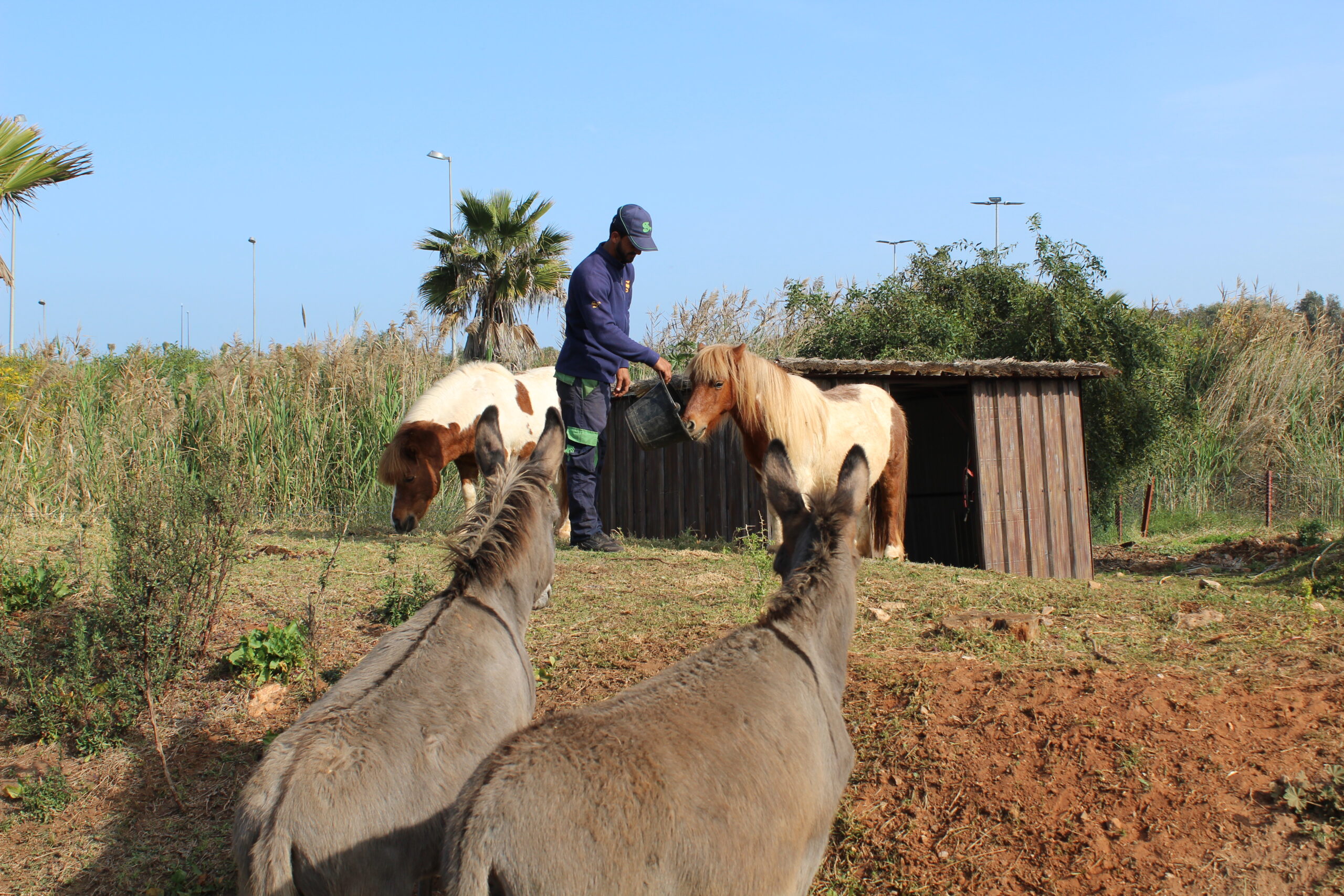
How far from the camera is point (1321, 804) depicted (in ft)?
11.1

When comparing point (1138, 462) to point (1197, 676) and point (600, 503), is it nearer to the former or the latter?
point (600, 503)

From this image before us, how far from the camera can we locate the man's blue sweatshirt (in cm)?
753

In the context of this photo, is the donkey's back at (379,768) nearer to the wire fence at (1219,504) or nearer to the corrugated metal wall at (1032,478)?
the corrugated metal wall at (1032,478)

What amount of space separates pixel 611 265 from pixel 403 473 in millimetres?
2897

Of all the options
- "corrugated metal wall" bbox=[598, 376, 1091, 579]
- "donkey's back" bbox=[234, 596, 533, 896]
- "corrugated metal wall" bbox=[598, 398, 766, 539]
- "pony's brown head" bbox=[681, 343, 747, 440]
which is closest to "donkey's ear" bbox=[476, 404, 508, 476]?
"donkey's back" bbox=[234, 596, 533, 896]

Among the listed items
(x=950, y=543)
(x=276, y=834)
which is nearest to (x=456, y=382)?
(x=276, y=834)

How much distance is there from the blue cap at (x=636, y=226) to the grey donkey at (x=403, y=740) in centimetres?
430

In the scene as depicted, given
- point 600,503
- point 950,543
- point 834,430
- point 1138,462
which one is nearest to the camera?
point 834,430

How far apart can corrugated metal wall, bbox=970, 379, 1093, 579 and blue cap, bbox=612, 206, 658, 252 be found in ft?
18.9

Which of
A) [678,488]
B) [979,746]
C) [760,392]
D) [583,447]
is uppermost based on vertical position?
[760,392]

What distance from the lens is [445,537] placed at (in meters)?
3.74

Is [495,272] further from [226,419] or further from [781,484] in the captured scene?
[781,484]

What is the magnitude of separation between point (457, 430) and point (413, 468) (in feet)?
1.99

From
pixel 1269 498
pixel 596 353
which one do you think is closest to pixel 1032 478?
pixel 596 353
